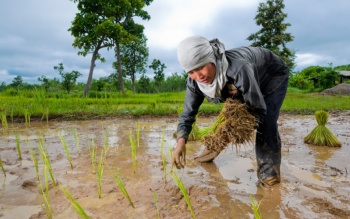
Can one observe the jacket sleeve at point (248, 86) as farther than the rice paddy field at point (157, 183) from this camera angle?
No

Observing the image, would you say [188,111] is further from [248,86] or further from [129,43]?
[129,43]

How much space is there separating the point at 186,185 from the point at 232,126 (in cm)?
76

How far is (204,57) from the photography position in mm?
1796

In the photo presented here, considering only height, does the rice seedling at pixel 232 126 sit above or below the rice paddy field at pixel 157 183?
above

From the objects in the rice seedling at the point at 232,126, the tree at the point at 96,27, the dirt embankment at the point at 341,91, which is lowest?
the rice seedling at the point at 232,126

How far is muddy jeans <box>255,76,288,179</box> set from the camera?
91.4 inches

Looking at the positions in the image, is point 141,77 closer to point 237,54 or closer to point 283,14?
point 283,14

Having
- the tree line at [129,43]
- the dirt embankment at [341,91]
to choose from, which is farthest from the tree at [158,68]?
the dirt embankment at [341,91]

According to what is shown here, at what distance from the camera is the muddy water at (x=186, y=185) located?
1948 mm

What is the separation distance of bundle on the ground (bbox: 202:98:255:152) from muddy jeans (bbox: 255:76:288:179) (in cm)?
32

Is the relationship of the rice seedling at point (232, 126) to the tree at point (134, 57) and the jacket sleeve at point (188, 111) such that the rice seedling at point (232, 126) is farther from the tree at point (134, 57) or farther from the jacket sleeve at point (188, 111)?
the tree at point (134, 57)

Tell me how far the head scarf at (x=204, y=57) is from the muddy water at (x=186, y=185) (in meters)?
0.86

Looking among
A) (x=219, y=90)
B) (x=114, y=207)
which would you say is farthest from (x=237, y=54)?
(x=114, y=207)

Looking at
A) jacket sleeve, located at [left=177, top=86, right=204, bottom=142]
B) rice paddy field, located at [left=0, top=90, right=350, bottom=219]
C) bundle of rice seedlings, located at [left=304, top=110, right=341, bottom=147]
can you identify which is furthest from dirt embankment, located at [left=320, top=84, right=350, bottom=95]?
jacket sleeve, located at [left=177, top=86, right=204, bottom=142]
